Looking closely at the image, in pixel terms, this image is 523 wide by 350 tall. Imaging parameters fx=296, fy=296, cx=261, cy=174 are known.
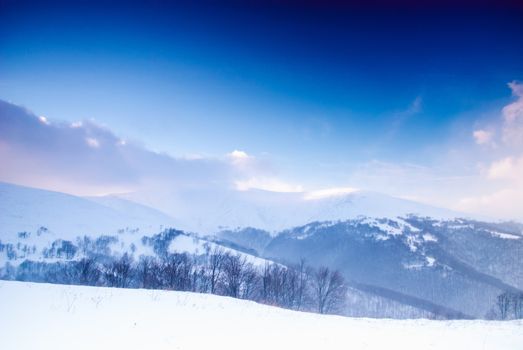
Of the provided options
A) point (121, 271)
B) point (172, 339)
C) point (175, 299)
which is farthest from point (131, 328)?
point (121, 271)

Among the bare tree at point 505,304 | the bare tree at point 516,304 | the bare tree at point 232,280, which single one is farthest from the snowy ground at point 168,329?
the bare tree at point 505,304

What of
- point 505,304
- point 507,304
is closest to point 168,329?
point 505,304

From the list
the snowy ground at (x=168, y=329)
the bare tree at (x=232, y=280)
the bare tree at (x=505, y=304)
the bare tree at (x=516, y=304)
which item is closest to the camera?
the snowy ground at (x=168, y=329)

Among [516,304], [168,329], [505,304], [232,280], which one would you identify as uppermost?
[168,329]

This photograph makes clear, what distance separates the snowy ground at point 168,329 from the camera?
37.8ft

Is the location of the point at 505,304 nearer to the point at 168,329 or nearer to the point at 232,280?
the point at 232,280

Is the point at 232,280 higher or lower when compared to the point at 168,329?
lower

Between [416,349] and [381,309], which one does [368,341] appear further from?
[381,309]

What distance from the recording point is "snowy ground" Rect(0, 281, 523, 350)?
1152 cm

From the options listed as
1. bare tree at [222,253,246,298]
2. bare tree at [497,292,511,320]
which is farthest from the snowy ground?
bare tree at [497,292,511,320]

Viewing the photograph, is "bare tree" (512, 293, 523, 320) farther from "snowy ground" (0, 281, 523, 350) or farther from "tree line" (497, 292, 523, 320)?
"snowy ground" (0, 281, 523, 350)

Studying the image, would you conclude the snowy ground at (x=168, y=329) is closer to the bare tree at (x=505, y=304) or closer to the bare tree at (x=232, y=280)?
the bare tree at (x=232, y=280)

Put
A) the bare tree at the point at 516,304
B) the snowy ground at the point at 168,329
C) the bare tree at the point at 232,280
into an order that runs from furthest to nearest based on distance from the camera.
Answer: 1. the bare tree at the point at 516,304
2. the bare tree at the point at 232,280
3. the snowy ground at the point at 168,329

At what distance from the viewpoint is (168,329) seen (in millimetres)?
13789
